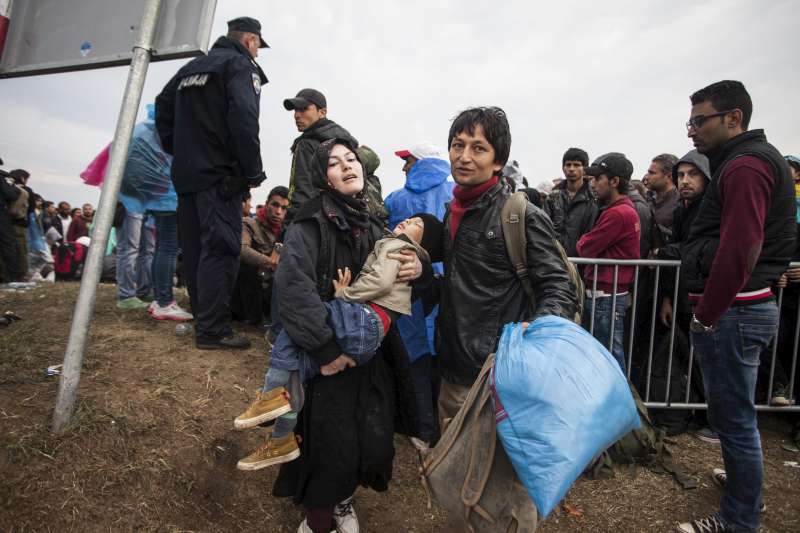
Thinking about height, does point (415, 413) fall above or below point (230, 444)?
above

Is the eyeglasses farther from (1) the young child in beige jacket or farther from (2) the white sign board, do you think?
(2) the white sign board

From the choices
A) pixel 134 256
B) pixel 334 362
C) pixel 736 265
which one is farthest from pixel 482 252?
pixel 134 256

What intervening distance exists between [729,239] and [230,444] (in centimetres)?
305

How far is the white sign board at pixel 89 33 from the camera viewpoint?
2162mm

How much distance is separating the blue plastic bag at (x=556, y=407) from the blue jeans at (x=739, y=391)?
1.32m

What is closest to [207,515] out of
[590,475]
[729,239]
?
[590,475]

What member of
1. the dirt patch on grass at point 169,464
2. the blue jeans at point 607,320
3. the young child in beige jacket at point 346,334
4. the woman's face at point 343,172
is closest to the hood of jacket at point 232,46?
the woman's face at point 343,172

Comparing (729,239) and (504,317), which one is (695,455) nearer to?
(729,239)

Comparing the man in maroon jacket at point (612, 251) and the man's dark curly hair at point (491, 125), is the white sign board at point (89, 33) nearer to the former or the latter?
the man's dark curly hair at point (491, 125)

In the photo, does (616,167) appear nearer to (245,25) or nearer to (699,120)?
(699,120)

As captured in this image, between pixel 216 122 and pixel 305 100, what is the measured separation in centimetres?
94

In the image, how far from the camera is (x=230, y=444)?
109 inches

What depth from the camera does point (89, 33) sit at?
92.0 inches

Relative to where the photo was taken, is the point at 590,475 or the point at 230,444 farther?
the point at 590,475
